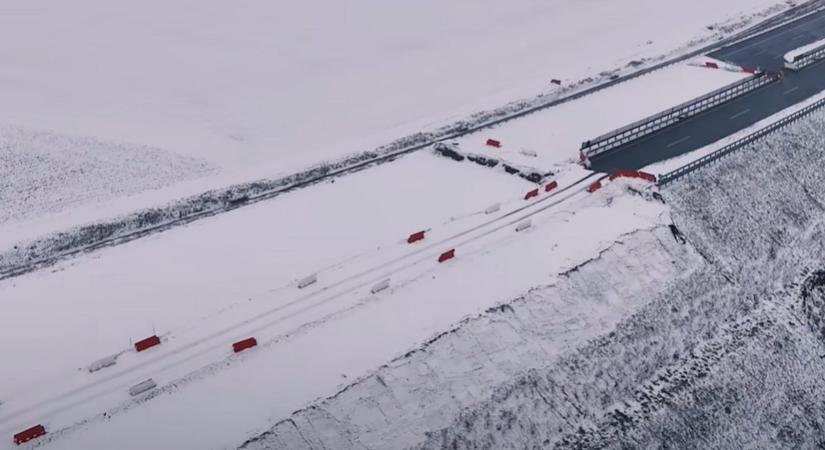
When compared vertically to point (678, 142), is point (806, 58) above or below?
above

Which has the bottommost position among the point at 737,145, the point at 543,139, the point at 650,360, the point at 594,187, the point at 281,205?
the point at 650,360

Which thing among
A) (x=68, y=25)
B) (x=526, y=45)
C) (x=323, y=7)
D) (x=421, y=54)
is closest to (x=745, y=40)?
(x=526, y=45)

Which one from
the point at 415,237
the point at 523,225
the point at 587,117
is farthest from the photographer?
the point at 587,117

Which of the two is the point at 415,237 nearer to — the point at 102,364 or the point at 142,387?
the point at 142,387

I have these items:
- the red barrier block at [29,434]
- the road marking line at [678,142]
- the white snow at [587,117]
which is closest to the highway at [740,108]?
the road marking line at [678,142]

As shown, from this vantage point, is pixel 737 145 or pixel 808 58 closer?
pixel 737 145

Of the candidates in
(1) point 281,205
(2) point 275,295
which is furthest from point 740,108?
(2) point 275,295

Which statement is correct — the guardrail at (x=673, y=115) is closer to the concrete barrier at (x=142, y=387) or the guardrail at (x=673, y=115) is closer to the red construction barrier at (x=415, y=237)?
the red construction barrier at (x=415, y=237)
